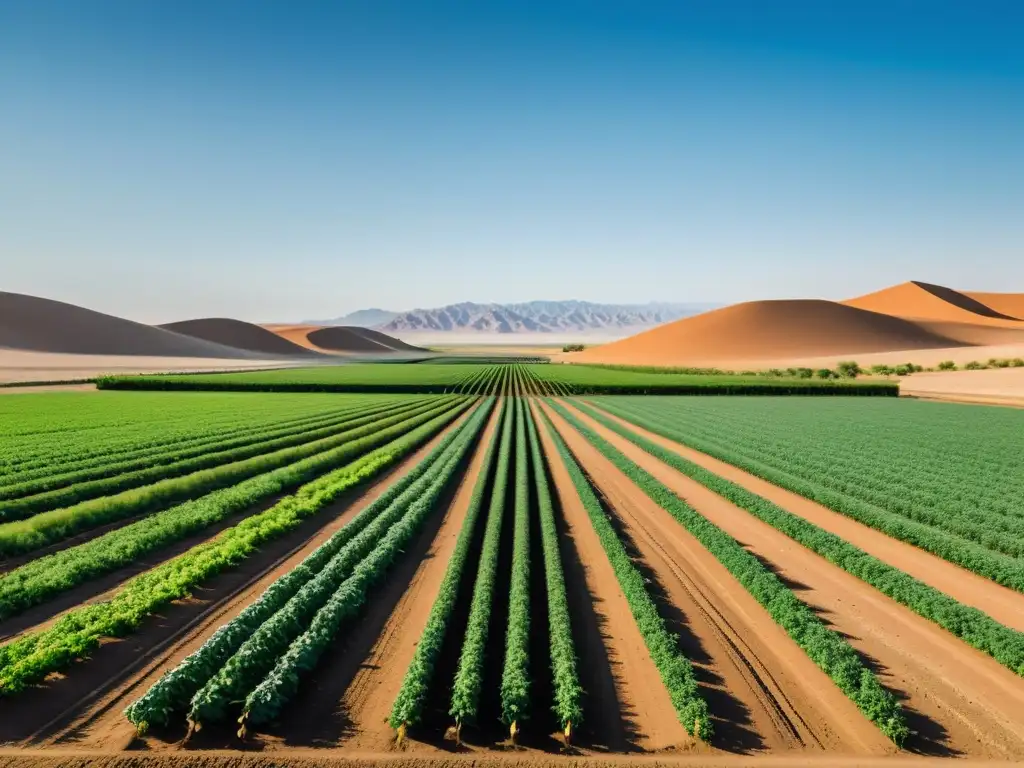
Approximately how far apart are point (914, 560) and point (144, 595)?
16636mm

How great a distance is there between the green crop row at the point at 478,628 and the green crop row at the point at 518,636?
387 mm

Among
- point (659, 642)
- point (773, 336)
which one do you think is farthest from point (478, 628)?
point (773, 336)

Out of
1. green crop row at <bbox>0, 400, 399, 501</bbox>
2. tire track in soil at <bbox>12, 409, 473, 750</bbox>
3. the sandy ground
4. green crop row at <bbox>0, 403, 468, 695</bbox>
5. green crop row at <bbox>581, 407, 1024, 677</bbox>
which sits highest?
the sandy ground

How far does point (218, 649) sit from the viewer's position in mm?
8539

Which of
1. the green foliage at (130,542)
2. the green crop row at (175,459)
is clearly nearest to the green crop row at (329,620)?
the green foliage at (130,542)

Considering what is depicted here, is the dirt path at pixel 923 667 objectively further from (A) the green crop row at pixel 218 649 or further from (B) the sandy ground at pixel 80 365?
(B) the sandy ground at pixel 80 365

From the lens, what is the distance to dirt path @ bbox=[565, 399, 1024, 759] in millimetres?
7410

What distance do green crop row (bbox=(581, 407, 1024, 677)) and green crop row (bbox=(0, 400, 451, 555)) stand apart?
1771cm

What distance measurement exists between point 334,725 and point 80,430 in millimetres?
31574

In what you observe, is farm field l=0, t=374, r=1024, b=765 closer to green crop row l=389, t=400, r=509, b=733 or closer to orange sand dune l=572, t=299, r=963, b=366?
green crop row l=389, t=400, r=509, b=733

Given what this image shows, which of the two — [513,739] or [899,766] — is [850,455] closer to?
[899,766]

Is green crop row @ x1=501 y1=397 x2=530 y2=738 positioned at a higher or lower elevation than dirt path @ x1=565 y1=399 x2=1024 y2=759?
higher

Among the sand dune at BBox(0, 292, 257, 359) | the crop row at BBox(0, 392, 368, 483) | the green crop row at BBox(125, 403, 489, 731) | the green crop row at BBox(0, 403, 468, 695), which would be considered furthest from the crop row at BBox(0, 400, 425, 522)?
the sand dune at BBox(0, 292, 257, 359)

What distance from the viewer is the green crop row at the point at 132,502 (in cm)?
1348
